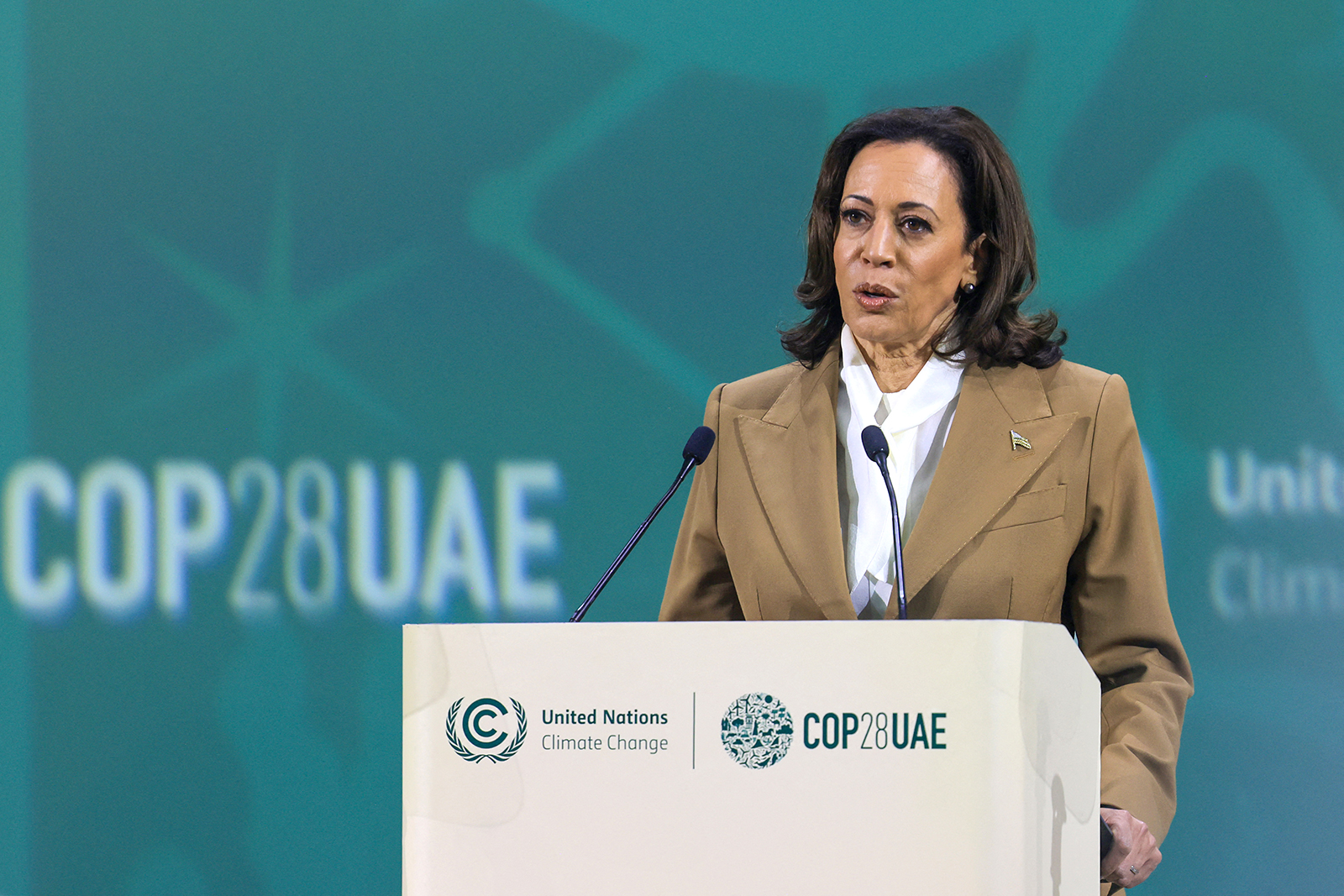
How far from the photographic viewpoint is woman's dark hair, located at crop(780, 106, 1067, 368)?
187 cm

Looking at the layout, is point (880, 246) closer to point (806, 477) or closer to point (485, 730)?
point (806, 477)

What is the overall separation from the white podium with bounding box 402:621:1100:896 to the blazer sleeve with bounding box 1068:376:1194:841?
459 mm

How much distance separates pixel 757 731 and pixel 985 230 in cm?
103

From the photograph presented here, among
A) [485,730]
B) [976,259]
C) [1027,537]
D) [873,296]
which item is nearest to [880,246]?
[873,296]

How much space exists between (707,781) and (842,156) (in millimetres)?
1122

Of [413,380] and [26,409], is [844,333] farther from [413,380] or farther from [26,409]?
[26,409]

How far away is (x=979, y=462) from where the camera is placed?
5.69 feet

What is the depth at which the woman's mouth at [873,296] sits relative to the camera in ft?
6.10

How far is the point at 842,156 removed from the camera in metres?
1.98

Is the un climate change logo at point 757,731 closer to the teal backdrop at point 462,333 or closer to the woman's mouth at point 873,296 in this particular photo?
the woman's mouth at point 873,296

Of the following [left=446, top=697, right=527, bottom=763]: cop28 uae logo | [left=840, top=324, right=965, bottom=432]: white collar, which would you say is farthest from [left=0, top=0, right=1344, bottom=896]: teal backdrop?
[left=446, top=697, right=527, bottom=763]: cop28 uae logo

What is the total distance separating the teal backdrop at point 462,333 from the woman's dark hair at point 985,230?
0.96 metres

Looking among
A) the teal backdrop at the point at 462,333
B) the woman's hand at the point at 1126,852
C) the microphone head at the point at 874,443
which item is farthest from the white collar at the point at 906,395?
the teal backdrop at the point at 462,333

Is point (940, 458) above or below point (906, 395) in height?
below
